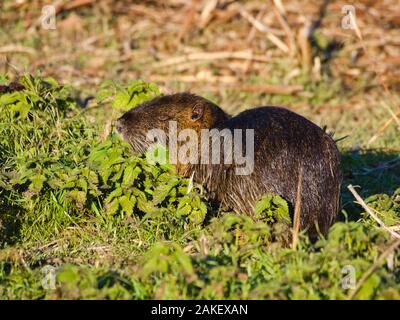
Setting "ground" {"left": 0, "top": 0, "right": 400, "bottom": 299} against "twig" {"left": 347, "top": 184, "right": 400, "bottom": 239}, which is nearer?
"ground" {"left": 0, "top": 0, "right": 400, "bottom": 299}

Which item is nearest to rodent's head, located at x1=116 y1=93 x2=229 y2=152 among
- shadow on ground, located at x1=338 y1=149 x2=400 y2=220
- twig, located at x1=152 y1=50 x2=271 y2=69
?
shadow on ground, located at x1=338 y1=149 x2=400 y2=220

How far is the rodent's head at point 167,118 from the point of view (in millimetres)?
4812

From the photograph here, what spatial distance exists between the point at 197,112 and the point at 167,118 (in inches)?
8.1

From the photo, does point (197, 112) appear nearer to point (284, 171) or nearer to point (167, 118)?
point (167, 118)

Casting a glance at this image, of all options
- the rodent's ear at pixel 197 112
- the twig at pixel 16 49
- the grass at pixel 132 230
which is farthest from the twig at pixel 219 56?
the rodent's ear at pixel 197 112

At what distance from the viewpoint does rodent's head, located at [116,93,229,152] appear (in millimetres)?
4812

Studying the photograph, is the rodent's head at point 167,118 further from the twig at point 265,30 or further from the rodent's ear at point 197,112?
the twig at point 265,30

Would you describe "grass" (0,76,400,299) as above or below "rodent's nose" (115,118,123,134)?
below

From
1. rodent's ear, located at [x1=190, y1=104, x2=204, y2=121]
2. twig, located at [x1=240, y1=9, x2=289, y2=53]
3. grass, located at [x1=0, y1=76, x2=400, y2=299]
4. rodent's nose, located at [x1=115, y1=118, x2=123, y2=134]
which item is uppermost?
twig, located at [x1=240, y1=9, x2=289, y2=53]

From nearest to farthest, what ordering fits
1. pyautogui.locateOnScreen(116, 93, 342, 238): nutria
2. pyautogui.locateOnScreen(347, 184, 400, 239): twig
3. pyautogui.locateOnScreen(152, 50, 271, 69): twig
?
pyautogui.locateOnScreen(347, 184, 400, 239): twig < pyautogui.locateOnScreen(116, 93, 342, 238): nutria < pyautogui.locateOnScreen(152, 50, 271, 69): twig

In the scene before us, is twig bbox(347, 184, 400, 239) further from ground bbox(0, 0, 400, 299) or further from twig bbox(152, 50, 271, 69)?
twig bbox(152, 50, 271, 69)

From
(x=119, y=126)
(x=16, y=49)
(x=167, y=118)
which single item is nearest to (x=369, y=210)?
(x=167, y=118)

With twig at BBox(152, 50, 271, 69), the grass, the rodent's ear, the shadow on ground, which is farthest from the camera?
twig at BBox(152, 50, 271, 69)

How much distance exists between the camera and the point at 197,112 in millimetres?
4801
